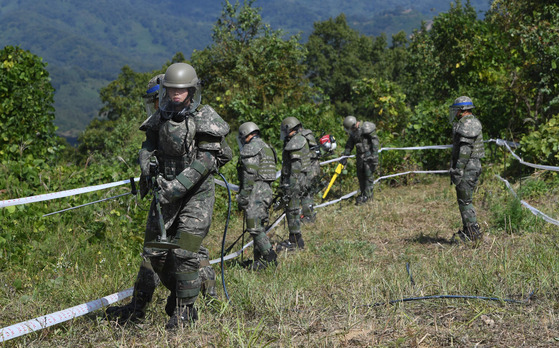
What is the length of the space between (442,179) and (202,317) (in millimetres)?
9881

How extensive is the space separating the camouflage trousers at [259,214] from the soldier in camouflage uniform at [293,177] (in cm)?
96

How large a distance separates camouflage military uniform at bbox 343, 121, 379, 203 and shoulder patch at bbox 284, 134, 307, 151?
3.40 m

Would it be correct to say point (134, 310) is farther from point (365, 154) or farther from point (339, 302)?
point (365, 154)

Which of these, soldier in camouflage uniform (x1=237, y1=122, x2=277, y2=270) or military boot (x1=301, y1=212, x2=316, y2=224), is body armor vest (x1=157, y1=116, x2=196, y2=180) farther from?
military boot (x1=301, y1=212, x2=316, y2=224)

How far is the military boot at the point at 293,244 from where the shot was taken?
26.8 feet

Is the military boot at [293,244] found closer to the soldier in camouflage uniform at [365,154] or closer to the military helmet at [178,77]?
the soldier in camouflage uniform at [365,154]

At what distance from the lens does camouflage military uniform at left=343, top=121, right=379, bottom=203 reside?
11656 mm

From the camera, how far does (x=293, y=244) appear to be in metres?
8.27

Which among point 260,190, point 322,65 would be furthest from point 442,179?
point 322,65

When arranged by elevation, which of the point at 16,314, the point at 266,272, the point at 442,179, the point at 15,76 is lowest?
the point at 442,179

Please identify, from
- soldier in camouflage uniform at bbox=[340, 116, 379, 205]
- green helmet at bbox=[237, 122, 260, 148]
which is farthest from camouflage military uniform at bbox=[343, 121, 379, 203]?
green helmet at bbox=[237, 122, 260, 148]

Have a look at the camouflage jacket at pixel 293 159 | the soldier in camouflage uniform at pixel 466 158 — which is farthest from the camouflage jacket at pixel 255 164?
the soldier in camouflage uniform at pixel 466 158

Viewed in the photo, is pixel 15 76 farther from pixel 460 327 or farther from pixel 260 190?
pixel 460 327

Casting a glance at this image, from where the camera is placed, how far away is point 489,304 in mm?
4078
